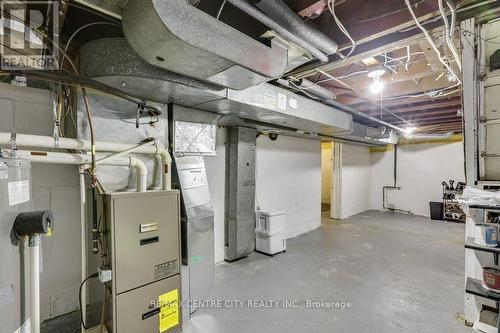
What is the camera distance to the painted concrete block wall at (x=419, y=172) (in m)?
6.30

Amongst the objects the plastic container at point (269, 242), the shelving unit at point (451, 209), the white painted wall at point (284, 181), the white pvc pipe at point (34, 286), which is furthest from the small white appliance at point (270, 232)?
the shelving unit at point (451, 209)

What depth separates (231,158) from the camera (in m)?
3.47

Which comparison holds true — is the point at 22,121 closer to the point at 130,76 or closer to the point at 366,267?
the point at 130,76

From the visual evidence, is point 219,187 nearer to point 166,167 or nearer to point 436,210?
point 166,167

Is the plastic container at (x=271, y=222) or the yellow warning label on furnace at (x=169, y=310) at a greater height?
the plastic container at (x=271, y=222)

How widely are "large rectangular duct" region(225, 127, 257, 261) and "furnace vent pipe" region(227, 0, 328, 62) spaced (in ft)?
6.07

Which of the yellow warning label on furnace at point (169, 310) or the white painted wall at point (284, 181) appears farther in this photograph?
the white painted wall at point (284, 181)

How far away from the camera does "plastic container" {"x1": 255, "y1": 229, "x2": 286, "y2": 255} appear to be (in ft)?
11.9

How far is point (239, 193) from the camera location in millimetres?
3434

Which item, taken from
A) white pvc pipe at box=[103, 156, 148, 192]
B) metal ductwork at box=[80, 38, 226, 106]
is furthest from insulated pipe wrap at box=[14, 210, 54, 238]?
metal ductwork at box=[80, 38, 226, 106]

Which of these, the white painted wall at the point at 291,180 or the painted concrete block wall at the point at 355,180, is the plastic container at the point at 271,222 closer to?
the white painted wall at the point at 291,180

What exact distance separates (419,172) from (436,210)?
110 centimetres

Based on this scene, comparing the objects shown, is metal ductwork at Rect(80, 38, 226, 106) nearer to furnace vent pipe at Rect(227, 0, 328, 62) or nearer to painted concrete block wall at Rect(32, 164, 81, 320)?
furnace vent pipe at Rect(227, 0, 328, 62)

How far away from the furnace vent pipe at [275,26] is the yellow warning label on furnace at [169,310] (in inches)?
81.6
